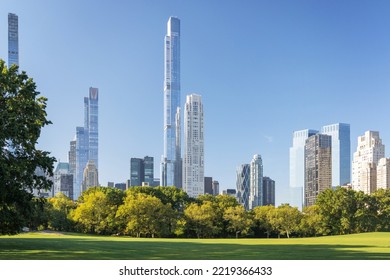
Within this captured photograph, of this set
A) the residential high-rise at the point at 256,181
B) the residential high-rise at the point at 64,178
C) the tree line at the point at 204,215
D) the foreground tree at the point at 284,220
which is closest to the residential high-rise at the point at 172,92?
the tree line at the point at 204,215

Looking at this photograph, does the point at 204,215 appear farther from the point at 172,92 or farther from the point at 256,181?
the point at 256,181

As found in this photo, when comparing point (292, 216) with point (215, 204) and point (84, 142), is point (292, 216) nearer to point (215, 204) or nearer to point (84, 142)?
point (215, 204)

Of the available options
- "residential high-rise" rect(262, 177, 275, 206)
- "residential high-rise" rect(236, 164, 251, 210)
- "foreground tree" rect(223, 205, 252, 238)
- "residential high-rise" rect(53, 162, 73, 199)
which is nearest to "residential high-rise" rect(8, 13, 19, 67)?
"foreground tree" rect(223, 205, 252, 238)

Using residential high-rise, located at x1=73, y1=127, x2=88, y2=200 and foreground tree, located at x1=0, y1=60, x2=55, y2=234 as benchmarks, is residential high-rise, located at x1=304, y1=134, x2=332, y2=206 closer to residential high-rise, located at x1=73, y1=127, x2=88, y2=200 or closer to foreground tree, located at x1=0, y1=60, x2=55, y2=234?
foreground tree, located at x1=0, y1=60, x2=55, y2=234

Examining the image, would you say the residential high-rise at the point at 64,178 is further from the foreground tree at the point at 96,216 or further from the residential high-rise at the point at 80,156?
the foreground tree at the point at 96,216

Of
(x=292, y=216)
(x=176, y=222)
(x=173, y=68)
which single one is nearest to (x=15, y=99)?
(x=173, y=68)

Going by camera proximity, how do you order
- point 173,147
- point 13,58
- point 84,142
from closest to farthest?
point 13,58 → point 173,147 → point 84,142
